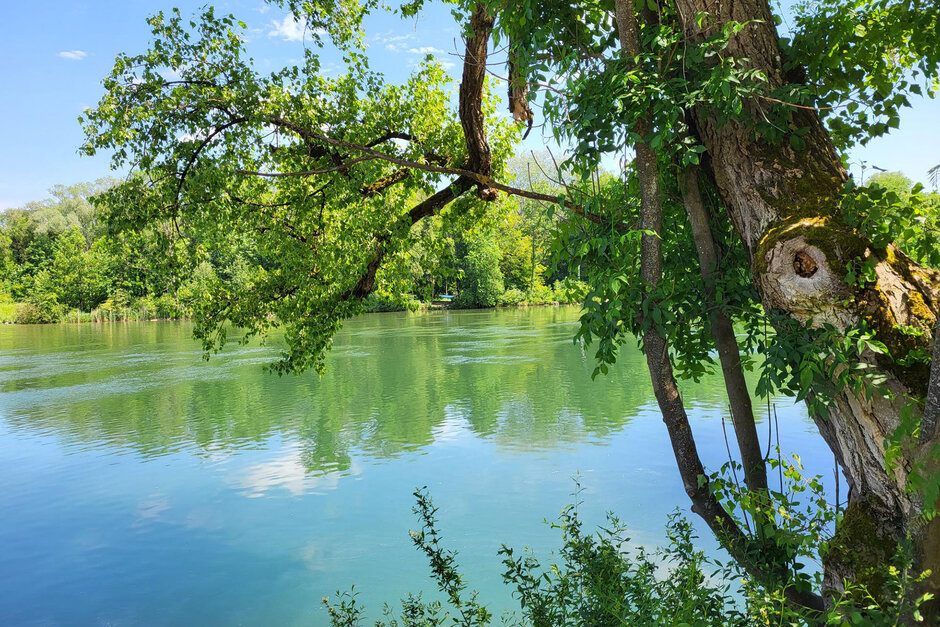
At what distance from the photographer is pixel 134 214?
475 cm

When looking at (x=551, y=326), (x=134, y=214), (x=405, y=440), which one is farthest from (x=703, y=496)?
(x=551, y=326)

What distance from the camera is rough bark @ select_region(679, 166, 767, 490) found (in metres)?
2.54

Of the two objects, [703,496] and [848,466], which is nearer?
[848,466]

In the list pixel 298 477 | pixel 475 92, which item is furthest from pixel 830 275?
pixel 298 477

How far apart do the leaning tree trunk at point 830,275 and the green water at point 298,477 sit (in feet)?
12.7

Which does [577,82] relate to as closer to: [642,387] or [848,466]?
[848,466]

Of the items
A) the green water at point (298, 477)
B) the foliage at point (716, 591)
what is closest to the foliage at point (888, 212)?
the foliage at point (716, 591)

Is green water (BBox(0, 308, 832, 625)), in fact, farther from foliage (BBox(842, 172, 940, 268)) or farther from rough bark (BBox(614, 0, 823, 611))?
foliage (BBox(842, 172, 940, 268))

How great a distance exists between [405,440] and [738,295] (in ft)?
28.7

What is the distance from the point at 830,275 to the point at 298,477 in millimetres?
8311

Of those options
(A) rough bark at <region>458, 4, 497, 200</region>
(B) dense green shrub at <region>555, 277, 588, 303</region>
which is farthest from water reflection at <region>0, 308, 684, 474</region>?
(B) dense green shrub at <region>555, 277, 588, 303</region>

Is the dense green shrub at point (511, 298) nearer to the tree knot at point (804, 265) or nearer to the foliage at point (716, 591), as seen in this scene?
the foliage at point (716, 591)

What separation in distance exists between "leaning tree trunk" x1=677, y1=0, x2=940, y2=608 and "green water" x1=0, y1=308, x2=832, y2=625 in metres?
3.88

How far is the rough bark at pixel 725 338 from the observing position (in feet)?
8.32
